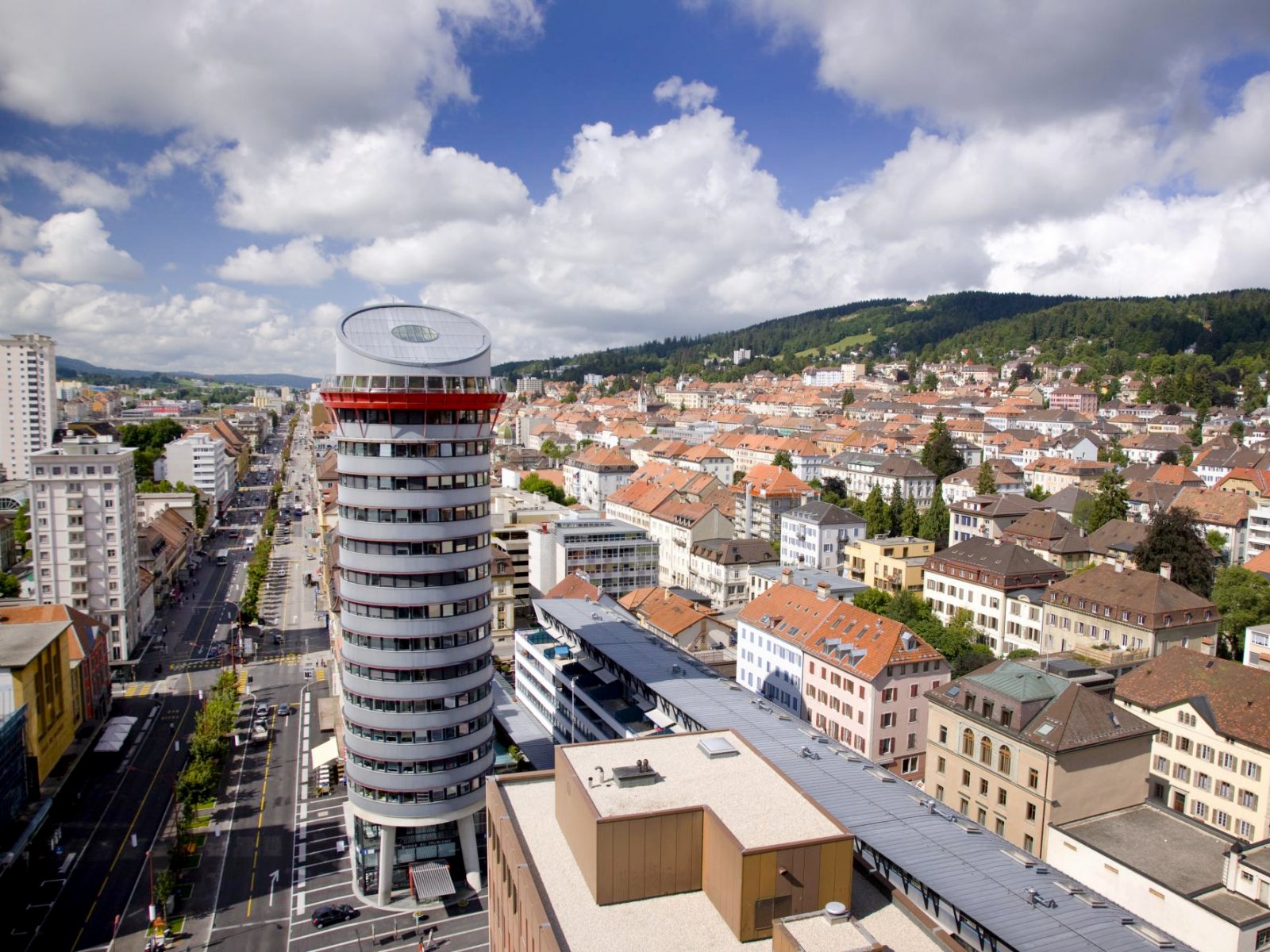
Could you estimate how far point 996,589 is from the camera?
257 ft

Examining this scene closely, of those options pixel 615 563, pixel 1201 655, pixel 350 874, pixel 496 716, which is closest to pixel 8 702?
pixel 350 874

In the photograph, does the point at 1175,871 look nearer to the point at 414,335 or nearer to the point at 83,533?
the point at 414,335

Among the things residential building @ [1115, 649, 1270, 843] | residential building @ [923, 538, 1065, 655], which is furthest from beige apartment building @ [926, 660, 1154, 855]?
residential building @ [923, 538, 1065, 655]

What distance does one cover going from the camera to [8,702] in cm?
5450

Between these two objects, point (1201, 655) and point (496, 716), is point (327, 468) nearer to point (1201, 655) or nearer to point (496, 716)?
point (496, 716)

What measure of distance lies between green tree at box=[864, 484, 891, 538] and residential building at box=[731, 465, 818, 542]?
900 centimetres

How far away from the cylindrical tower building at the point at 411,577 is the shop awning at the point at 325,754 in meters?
13.9

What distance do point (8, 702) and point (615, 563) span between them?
55505mm

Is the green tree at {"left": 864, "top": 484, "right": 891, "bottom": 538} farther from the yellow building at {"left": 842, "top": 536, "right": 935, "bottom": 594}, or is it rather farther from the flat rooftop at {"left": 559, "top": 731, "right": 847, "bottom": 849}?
the flat rooftop at {"left": 559, "top": 731, "right": 847, "bottom": 849}

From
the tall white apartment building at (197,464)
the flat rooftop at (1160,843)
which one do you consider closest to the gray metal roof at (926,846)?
the flat rooftop at (1160,843)

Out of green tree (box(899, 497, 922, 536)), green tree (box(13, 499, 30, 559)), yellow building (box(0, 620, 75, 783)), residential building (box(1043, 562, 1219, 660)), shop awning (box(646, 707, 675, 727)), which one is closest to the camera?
shop awning (box(646, 707, 675, 727))

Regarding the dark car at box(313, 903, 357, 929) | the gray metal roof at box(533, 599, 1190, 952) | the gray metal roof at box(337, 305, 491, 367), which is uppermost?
the gray metal roof at box(337, 305, 491, 367)

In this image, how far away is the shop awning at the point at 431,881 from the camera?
45.6 meters

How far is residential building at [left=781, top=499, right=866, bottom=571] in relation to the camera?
101 meters
